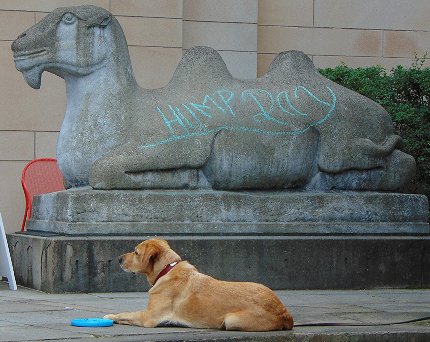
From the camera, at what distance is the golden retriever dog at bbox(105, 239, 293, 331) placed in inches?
325

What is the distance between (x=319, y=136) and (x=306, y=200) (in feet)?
2.19

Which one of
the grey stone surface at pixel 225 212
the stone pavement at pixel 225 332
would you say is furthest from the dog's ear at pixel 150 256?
the grey stone surface at pixel 225 212

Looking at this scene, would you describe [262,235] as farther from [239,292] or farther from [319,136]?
[239,292]

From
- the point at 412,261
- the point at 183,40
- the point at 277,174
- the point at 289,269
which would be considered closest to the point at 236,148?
the point at 277,174

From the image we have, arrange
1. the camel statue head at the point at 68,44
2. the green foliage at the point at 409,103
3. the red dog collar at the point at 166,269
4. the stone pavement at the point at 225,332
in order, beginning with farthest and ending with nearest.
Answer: the green foliage at the point at 409,103 → the camel statue head at the point at 68,44 → the red dog collar at the point at 166,269 → the stone pavement at the point at 225,332

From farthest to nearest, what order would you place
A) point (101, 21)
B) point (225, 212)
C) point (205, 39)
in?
point (205, 39), point (101, 21), point (225, 212)

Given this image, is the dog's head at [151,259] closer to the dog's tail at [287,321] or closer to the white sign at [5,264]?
the dog's tail at [287,321]

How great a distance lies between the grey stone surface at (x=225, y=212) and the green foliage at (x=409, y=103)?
2.82m

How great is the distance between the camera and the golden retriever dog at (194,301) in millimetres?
8266

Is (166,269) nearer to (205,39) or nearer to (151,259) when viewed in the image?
(151,259)

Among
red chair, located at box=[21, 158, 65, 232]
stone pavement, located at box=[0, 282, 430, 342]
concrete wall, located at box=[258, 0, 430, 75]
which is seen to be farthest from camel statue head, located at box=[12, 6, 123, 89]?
concrete wall, located at box=[258, 0, 430, 75]

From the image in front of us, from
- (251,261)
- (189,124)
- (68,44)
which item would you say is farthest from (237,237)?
(68,44)

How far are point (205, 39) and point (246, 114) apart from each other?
5.46m

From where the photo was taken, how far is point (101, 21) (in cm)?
1166
